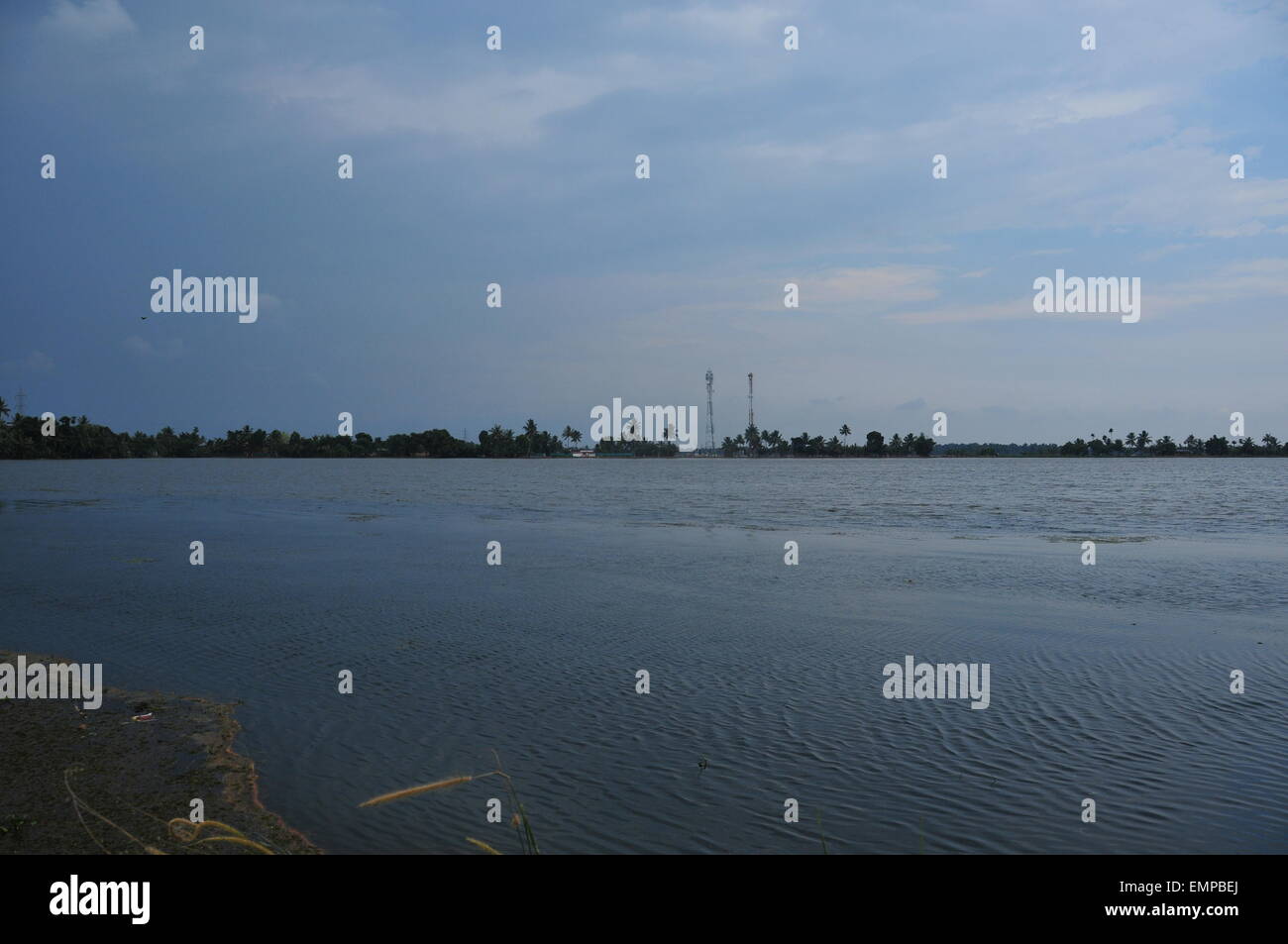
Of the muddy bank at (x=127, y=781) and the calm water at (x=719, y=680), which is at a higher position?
the muddy bank at (x=127, y=781)

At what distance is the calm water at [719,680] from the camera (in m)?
7.28

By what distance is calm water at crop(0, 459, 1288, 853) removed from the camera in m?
7.28

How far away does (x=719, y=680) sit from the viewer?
11.8 meters

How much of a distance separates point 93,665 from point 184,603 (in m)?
5.60

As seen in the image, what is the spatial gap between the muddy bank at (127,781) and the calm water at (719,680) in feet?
1.26

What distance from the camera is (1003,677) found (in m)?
11.9

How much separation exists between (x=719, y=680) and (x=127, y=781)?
7.24 metres

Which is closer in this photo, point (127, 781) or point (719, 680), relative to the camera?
point (127, 781)

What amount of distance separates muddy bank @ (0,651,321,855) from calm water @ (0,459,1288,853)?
383 mm

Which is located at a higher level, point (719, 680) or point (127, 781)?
point (127, 781)

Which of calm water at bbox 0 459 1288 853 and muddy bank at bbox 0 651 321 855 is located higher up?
muddy bank at bbox 0 651 321 855

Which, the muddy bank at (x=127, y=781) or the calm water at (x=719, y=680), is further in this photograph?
the calm water at (x=719, y=680)
